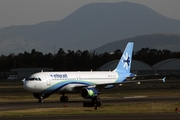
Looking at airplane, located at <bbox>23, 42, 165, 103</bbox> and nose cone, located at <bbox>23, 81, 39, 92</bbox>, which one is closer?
nose cone, located at <bbox>23, 81, 39, 92</bbox>

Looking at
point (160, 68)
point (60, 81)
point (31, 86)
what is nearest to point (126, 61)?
point (60, 81)

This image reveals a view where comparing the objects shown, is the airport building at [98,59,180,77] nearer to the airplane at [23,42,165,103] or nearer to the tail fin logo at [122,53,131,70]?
the tail fin logo at [122,53,131,70]

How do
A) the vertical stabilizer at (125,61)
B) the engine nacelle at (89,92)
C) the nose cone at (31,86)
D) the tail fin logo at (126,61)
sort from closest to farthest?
the engine nacelle at (89,92), the nose cone at (31,86), the vertical stabilizer at (125,61), the tail fin logo at (126,61)

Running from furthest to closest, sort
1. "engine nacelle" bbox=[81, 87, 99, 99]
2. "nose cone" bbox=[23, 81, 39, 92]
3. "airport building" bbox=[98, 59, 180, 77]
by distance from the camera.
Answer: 1. "airport building" bbox=[98, 59, 180, 77]
2. "nose cone" bbox=[23, 81, 39, 92]
3. "engine nacelle" bbox=[81, 87, 99, 99]

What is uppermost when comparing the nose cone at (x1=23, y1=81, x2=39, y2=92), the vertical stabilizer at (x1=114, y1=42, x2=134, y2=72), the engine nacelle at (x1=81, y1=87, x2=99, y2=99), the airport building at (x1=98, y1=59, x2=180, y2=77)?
the airport building at (x1=98, y1=59, x2=180, y2=77)

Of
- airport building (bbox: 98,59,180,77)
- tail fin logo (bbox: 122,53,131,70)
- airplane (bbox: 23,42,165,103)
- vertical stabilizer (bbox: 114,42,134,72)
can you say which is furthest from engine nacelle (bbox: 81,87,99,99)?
airport building (bbox: 98,59,180,77)

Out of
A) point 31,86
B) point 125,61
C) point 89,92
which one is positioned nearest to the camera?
point 89,92

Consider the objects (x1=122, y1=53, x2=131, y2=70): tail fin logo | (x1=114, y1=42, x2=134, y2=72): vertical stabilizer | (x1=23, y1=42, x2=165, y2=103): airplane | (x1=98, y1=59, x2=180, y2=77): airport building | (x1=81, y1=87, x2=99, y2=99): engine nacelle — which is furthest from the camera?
(x1=98, y1=59, x2=180, y2=77): airport building

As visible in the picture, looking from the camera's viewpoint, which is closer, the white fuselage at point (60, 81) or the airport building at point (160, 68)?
the white fuselage at point (60, 81)

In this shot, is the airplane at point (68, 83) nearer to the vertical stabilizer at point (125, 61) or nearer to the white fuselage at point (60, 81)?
the white fuselage at point (60, 81)

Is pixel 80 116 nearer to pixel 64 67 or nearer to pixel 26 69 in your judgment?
pixel 26 69

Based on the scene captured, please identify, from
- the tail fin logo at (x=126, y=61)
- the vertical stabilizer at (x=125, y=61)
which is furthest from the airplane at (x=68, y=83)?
the tail fin logo at (x=126, y=61)

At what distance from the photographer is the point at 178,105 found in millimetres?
47844

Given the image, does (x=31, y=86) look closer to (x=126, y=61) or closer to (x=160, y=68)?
(x=126, y=61)
